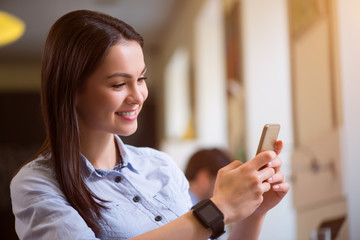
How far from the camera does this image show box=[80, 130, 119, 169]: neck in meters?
1.07

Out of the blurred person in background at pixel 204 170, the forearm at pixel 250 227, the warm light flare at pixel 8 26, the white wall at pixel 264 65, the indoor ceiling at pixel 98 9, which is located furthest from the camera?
the indoor ceiling at pixel 98 9

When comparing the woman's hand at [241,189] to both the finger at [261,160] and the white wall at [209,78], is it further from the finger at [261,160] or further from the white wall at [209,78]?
the white wall at [209,78]

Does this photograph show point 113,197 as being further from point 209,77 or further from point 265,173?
point 209,77

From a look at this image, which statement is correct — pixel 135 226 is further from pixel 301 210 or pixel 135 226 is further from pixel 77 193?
pixel 301 210

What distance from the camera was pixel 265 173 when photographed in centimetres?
97

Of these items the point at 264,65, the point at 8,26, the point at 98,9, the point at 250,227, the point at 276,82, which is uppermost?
the point at 98,9

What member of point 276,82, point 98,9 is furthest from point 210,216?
point 98,9

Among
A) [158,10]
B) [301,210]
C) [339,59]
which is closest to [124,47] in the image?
[339,59]

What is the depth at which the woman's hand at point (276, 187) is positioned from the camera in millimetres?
1019

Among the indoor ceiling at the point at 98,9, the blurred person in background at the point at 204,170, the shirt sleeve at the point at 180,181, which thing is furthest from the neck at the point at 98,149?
the indoor ceiling at the point at 98,9

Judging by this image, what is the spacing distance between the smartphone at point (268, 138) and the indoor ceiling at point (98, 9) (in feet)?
14.8

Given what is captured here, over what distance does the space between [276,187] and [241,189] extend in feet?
0.47

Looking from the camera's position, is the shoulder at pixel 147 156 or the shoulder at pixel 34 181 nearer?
the shoulder at pixel 34 181

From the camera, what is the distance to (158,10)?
6.05 m
